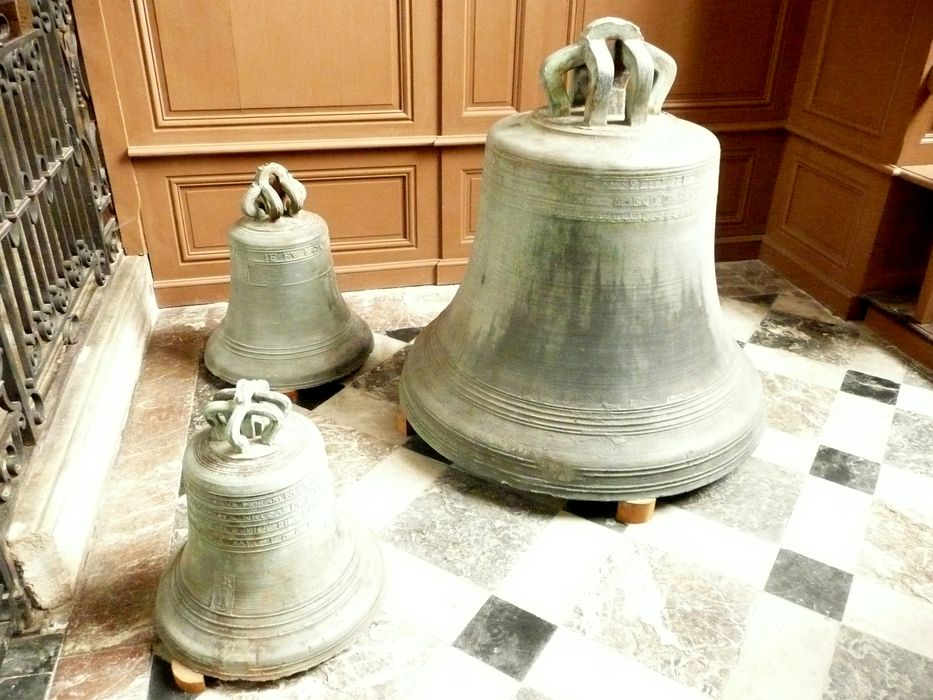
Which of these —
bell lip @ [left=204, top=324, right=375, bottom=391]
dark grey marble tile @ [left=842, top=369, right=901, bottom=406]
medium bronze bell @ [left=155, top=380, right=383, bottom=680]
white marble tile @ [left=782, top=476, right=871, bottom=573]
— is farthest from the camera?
dark grey marble tile @ [left=842, top=369, right=901, bottom=406]

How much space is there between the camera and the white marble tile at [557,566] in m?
1.98

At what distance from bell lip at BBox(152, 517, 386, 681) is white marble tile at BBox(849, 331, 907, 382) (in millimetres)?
2207

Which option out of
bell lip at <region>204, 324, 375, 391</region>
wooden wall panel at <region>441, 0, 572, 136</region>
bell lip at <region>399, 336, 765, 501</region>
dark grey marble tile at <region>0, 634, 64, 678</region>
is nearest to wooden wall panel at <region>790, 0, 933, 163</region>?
wooden wall panel at <region>441, 0, 572, 136</region>

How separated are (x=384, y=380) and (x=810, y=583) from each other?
165cm

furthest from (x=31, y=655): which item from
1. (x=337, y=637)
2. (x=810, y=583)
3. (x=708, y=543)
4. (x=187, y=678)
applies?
(x=810, y=583)

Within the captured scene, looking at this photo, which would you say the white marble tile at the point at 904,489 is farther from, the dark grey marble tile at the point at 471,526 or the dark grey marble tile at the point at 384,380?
the dark grey marble tile at the point at 384,380

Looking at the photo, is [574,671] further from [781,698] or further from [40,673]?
[40,673]

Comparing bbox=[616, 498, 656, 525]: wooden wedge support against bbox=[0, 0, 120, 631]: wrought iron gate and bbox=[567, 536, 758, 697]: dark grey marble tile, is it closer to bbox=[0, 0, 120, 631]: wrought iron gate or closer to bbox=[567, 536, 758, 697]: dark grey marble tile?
bbox=[567, 536, 758, 697]: dark grey marble tile

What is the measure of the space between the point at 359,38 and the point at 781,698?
2.85 metres

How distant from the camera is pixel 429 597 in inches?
78.2

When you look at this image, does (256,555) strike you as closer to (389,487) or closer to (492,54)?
(389,487)

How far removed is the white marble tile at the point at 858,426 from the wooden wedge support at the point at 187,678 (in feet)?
6.99

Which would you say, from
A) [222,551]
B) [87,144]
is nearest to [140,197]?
[87,144]

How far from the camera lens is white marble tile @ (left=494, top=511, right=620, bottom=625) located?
6.48 feet
